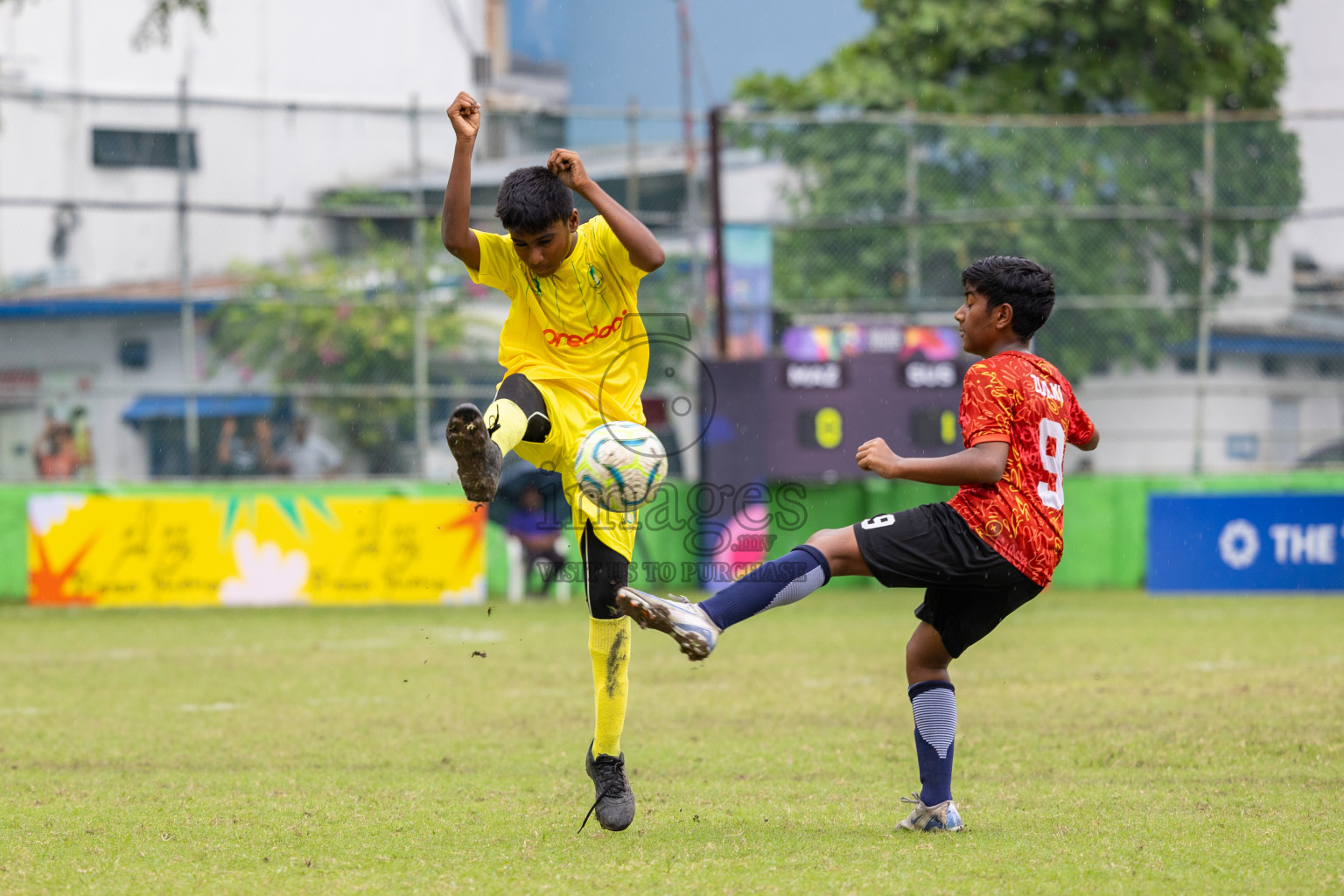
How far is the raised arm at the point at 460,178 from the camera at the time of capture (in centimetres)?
477

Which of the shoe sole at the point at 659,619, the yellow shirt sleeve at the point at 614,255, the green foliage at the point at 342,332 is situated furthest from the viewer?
the green foliage at the point at 342,332

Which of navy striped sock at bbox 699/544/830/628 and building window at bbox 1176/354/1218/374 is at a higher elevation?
building window at bbox 1176/354/1218/374

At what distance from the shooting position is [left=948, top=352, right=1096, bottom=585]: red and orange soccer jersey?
14.1 feet

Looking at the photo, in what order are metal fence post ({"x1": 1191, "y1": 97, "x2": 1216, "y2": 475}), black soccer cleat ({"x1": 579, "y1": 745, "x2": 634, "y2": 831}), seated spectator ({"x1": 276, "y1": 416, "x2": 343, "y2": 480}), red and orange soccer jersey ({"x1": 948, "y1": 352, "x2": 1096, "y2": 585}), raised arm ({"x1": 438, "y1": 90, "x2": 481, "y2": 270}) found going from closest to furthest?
red and orange soccer jersey ({"x1": 948, "y1": 352, "x2": 1096, "y2": 585})
black soccer cleat ({"x1": 579, "y1": 745, "x2": 634, "y2": 831})
raised arm ({"x1": 438, "y1": 90, "x2": 481, "y2": 270})
seated spectator ({"x1": 276, "y1": 416, "x2": 343, "y2": 480})
metal fence post ({"x1": 1191, "y1": 97, "x2": 1216, "y2": 475})

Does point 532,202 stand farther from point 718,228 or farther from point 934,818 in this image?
point 718,228

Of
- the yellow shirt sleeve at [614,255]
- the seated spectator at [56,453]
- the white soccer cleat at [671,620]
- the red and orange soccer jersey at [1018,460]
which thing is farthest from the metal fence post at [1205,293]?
the white soccer cleat at [671,620]

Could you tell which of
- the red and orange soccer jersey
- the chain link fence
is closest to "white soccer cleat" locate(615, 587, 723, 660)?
the red and orange soccer jersey

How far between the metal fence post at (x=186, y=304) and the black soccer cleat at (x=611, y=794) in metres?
10.5

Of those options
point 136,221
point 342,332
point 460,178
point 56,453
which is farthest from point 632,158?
point 460,178

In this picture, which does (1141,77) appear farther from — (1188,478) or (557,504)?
(557,504)

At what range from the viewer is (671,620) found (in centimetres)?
404

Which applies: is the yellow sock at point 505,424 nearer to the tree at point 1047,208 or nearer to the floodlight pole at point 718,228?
the floodlight pole at point 718,228

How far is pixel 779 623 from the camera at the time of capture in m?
12.7

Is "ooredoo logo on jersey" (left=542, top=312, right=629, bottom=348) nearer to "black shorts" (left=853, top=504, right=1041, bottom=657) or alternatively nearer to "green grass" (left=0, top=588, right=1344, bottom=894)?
"black shorts" (left=853, top=504, right=1041, bottom=657)
